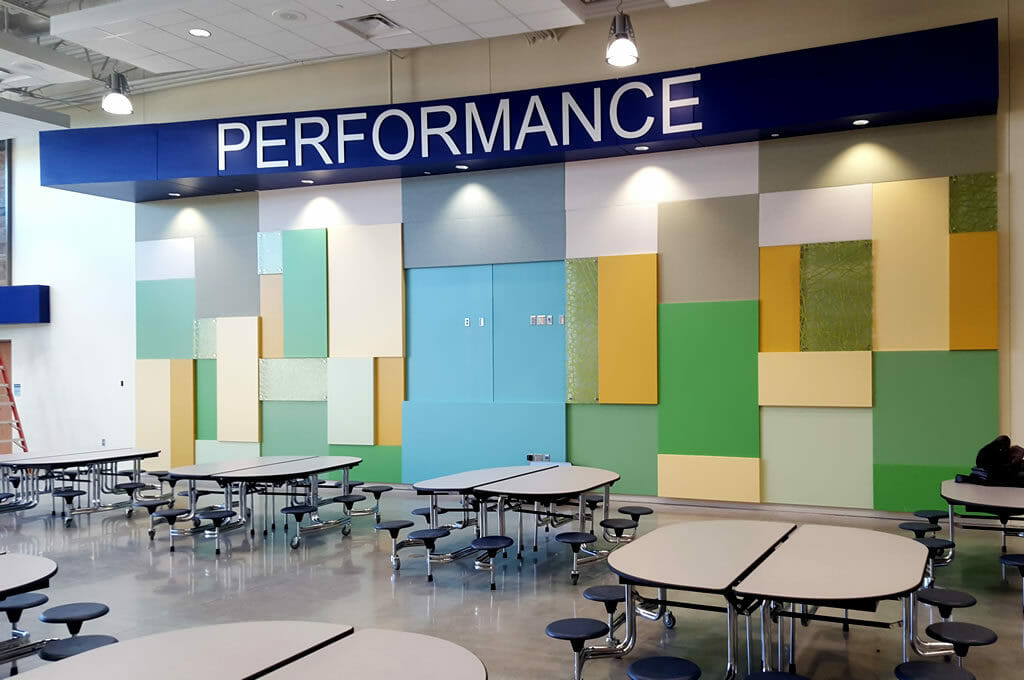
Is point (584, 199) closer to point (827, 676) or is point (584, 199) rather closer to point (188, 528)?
point (188, 528)

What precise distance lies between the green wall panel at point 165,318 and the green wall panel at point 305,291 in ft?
5.55

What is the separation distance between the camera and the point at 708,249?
923 centimetres

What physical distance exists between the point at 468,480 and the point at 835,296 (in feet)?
14.2

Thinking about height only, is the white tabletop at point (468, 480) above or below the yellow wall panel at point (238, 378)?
below

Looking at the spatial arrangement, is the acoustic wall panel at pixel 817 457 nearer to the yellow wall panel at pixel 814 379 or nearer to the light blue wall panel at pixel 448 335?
the yellow wall panel at pixel 814 379

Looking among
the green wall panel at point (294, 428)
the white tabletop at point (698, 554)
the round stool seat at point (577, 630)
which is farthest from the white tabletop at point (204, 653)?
the green wall panel at point (294, 428)

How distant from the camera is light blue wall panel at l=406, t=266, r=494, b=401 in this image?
33.9 ft

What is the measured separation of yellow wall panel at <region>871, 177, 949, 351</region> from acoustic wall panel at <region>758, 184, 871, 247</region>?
0.41 ft

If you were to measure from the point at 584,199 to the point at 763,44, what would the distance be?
255 centimetres

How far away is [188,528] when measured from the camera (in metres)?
8.48

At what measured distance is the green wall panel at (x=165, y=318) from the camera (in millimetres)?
12047

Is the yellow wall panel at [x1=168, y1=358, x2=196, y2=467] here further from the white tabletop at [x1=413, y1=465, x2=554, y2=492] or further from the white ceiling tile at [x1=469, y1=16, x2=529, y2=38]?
the white ceiling tile at [x1=469, y1=16, x2=529, y2=38]

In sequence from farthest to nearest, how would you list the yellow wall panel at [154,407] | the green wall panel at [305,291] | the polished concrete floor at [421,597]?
the yellow wall panel at [154,407] → the green wall panel at [305,291] → the polished concrete floor at [421,597]

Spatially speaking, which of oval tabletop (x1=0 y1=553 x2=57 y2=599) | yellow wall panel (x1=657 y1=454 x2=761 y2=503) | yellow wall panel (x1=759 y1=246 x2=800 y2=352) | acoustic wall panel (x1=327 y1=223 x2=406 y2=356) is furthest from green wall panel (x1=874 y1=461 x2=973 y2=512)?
oval tabletop (x1=0 y1=553 x2=57 y2=599)
